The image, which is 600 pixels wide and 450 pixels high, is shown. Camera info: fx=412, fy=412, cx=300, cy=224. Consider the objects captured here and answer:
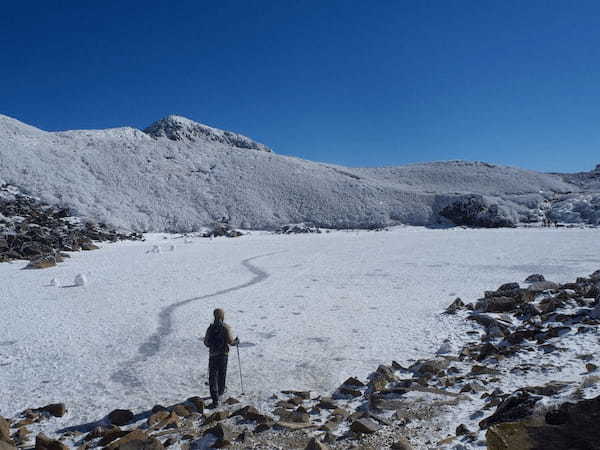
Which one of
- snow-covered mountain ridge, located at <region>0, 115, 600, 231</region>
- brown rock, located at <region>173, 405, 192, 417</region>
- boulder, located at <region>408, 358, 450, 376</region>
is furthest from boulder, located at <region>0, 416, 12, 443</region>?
snow-covered mountain ridge, located at <region>0, 115, 600, 231</region>

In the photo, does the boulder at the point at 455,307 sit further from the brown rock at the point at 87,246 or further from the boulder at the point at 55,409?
the brown rock at the point at 87,246

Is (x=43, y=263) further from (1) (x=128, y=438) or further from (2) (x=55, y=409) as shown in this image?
(1) (x=128, y=438)

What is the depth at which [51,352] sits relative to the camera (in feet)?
33.6

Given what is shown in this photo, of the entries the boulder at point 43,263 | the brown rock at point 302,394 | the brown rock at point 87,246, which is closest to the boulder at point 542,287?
the brown rock at point 302,394

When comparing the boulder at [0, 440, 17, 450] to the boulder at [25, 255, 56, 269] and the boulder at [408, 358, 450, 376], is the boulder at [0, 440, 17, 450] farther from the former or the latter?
the boulder at [25, 255, 56, 269]

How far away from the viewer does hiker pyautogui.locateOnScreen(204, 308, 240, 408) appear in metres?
7.50

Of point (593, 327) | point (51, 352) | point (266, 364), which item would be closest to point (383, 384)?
point (266, 364)

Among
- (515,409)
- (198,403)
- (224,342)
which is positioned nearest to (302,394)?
(224,342)

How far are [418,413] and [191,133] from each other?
105 metres

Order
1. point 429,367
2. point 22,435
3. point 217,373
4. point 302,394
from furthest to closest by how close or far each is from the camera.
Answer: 1. point 429,367
2. point 217,373
3. point 302,394
4. point 22,435

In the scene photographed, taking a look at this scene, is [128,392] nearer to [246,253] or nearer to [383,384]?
[383,384]

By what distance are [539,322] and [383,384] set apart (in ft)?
19.5

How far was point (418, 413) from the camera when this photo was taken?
6.19 meters

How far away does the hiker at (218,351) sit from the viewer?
295 inches
